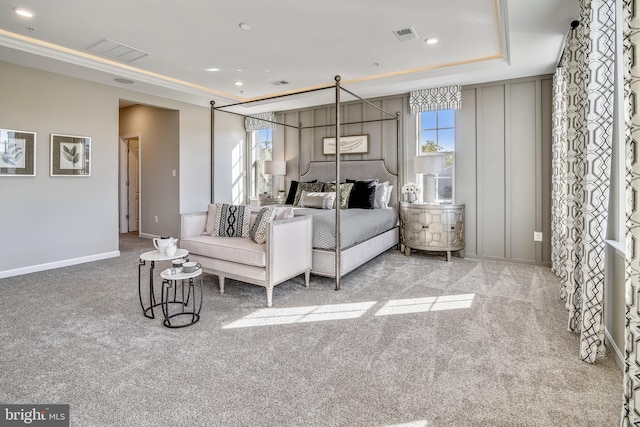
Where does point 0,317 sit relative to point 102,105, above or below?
below

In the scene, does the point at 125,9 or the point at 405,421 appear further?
the point at 125,9

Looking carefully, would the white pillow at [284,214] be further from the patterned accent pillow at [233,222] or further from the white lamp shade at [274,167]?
the white lamp shade at [274,167]

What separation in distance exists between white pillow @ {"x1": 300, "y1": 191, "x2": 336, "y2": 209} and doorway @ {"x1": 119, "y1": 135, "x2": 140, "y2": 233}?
419 centimetres

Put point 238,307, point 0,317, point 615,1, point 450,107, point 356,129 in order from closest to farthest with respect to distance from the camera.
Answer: point 615,1 < point 0,317 < point 238,307 < point 450,107 < point 356,129

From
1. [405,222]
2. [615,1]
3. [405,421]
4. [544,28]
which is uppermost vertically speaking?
[544,28]

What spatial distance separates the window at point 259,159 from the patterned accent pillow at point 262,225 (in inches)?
143

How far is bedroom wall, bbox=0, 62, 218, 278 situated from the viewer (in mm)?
4129

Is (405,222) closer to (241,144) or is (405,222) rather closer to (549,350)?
(549,350)

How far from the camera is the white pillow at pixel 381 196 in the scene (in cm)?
518

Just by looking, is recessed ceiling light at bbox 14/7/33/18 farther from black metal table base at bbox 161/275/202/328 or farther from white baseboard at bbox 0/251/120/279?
white baseboard at bbox 0/251/120/279

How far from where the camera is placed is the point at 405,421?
62.8 inches

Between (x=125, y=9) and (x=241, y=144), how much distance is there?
4249mm

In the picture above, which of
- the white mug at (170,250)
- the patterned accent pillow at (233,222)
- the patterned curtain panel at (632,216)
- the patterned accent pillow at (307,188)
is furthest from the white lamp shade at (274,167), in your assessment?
the patterned curtain panel at (632,216)

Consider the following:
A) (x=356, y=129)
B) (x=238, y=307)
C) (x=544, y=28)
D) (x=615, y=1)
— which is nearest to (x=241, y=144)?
(x=356, y=129)
